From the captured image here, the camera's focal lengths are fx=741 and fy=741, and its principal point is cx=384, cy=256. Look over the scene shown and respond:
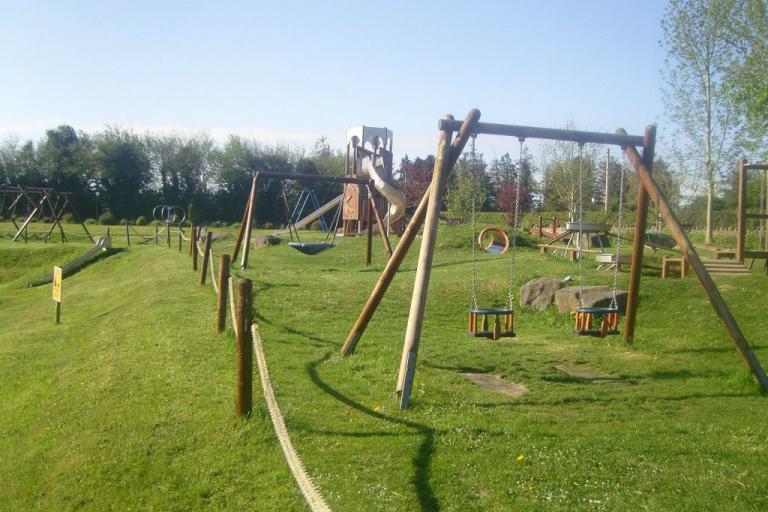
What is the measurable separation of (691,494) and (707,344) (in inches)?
220

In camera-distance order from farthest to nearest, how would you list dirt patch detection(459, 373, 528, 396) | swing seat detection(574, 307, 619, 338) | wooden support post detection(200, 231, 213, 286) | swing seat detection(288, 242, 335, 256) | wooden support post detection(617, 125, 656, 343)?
swing seat detection(288, 242, 335, 256), wooden support post detection(200, 231, 213, 286), wooden support post detection(617, 125, 656, 343), swing seat detection(574, 307, 619, 338), dirt patch detection(459, 373, 528, 396)

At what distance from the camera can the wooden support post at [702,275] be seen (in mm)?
Result: 7823

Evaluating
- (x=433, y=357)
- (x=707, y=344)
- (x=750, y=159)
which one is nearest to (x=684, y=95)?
(x=750, y=159)

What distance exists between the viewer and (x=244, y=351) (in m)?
6.36

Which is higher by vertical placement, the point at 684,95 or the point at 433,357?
the point at 684,95

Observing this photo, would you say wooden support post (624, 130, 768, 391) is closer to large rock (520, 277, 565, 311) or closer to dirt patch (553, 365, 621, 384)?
dirt patch (553, 365, 621, 384)

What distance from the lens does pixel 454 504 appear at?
476 cm

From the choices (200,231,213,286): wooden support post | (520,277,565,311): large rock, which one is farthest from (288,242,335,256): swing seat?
(520,277,565,311): large rock

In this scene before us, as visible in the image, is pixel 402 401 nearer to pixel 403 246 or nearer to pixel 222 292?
pixel 403 246

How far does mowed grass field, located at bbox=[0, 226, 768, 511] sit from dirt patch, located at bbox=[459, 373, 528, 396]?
0.55 ft

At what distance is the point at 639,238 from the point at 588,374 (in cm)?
240

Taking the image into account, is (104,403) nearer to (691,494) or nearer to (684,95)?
(691,494)

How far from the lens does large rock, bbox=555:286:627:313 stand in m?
11.8

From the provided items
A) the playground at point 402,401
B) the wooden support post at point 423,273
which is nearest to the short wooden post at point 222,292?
the playground at point 402,401
